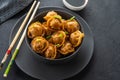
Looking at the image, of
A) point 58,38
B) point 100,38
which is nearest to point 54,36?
point 58,38

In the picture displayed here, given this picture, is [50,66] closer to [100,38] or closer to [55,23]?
[55,23]

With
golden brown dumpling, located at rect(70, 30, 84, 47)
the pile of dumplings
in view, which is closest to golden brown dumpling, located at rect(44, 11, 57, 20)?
the pile of dumplings

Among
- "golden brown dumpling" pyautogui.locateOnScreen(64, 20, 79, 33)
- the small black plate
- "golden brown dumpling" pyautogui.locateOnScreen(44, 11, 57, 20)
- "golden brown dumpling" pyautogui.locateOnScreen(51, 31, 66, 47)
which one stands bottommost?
the small black plate

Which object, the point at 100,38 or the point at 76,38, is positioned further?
the point at 100,38

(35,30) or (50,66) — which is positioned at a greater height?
(35,30)

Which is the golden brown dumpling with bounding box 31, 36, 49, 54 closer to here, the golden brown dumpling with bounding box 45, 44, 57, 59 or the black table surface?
the golden brown dumpling with bounding box 45, 44, 57, 59

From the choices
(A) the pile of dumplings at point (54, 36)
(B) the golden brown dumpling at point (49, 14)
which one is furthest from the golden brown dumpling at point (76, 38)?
(B) the golden brown dumpling at point (49, 14)
